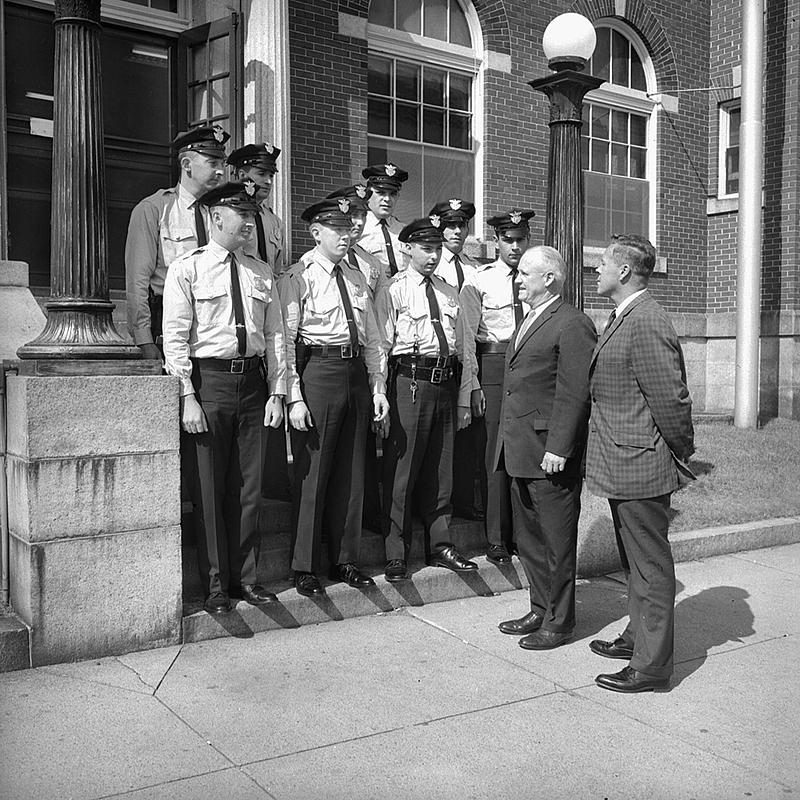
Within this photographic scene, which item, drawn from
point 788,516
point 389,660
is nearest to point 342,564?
point 389,660

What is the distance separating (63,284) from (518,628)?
9.91 feet

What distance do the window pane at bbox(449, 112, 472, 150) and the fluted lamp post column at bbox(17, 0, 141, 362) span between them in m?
6.52

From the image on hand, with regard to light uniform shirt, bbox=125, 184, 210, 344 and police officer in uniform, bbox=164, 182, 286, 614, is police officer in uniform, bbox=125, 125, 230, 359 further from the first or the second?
police officer in uniform, bbox=164, 182, 286, 614

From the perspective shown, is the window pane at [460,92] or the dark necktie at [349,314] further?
the window pane at [460,92]

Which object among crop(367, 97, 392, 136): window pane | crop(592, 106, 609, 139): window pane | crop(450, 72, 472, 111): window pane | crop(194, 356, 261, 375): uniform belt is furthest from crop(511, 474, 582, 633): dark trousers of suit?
crop(592, 106, 609, 139): window pane

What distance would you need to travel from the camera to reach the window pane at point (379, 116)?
33.3ft

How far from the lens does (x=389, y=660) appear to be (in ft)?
15.6

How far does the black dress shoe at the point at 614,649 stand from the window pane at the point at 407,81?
284 inches

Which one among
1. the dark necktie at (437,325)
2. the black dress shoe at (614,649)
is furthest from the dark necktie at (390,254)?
the black dress shoe at (614,649)

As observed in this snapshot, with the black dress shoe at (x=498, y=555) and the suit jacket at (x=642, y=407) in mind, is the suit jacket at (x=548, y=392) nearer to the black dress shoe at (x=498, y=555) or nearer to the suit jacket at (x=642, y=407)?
the suit jacket at (x=642, y=407)

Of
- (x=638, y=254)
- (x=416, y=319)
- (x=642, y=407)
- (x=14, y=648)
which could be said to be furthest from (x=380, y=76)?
(x=14, y=648)

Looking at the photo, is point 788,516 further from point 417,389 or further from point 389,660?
point 389,660

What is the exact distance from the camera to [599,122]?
12500mm

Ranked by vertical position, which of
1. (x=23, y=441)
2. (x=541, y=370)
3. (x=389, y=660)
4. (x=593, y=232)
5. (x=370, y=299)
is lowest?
(x=389, y=660)
